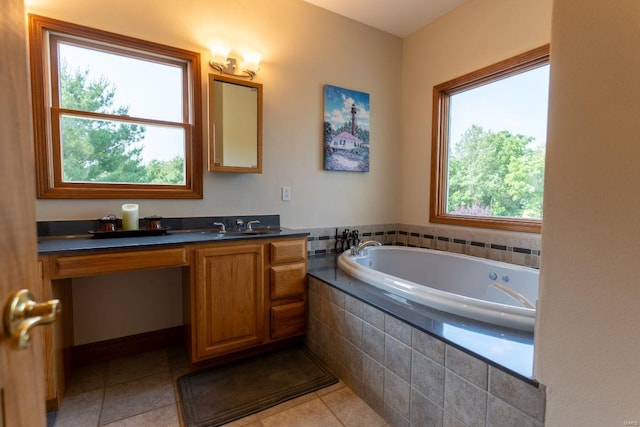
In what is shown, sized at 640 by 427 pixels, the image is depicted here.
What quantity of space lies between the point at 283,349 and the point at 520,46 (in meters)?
2.75

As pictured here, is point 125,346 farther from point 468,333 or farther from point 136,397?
point 468,333

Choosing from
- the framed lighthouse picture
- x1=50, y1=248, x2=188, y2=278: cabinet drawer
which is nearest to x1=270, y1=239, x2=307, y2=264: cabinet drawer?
x1=50, y1=248, x2=188, y2=278: cabinet drawer

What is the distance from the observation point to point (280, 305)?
82.2 inches

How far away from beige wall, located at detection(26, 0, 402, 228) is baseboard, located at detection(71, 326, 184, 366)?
85cm

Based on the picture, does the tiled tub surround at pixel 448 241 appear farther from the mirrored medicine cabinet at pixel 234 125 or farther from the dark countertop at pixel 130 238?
the mirrored medicine cabinet at pixel 234 125

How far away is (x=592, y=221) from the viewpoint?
627mm

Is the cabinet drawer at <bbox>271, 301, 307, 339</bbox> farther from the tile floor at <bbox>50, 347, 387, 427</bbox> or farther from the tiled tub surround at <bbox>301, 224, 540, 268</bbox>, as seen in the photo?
the tiled tub surround at <bbox>301, 224, 540, 268</bbox>

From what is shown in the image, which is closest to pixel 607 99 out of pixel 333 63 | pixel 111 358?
pixel 333 63

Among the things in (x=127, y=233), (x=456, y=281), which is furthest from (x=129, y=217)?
(x=456, y=281)

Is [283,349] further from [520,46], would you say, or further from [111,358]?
[520,46]

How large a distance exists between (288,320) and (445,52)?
104 inches

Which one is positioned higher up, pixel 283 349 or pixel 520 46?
pixel 520 46

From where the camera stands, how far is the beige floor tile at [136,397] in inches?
61.1

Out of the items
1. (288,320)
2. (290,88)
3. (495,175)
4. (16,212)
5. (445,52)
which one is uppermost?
(445,52)
